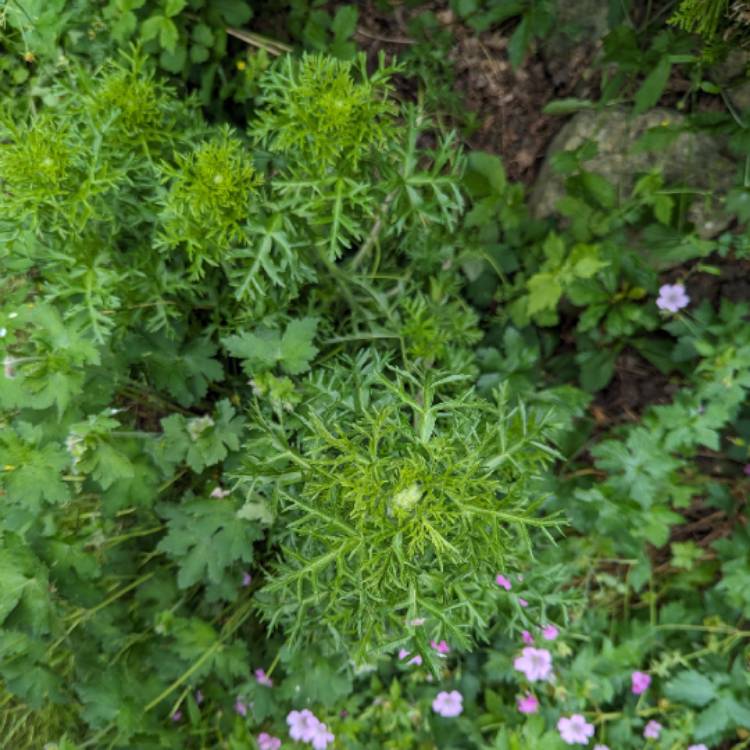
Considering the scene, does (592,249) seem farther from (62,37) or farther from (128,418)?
(62,37)

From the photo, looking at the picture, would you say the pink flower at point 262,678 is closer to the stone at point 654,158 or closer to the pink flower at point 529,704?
the pink flower at point 529,704

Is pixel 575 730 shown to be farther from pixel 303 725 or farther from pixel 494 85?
pixel 494 85

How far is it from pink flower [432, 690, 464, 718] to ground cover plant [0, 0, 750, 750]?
15mm

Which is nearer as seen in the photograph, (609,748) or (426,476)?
(426,476)

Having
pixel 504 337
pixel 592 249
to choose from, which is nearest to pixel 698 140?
pixel 592 249

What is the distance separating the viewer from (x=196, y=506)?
7.14 ft

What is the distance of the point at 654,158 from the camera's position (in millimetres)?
2598

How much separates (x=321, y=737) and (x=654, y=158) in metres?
2.35

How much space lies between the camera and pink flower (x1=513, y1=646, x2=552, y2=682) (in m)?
2.45

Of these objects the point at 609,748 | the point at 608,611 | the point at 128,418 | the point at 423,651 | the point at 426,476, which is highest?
the point at 426,476

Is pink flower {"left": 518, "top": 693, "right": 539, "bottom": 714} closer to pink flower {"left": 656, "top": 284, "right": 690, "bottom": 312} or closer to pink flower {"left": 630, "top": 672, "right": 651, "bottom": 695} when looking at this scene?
pink flower {"left": 630, "top": 672, "right": 651, "bottom": 695}

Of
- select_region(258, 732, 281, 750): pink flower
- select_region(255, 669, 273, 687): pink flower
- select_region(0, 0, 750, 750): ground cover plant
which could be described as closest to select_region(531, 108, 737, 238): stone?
select_region(0, 0, 750, 750): ground cover plant

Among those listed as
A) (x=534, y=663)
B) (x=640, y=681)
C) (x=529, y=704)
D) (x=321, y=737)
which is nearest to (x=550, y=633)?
(x=534, y=663)

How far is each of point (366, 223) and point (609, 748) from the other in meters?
2.02
